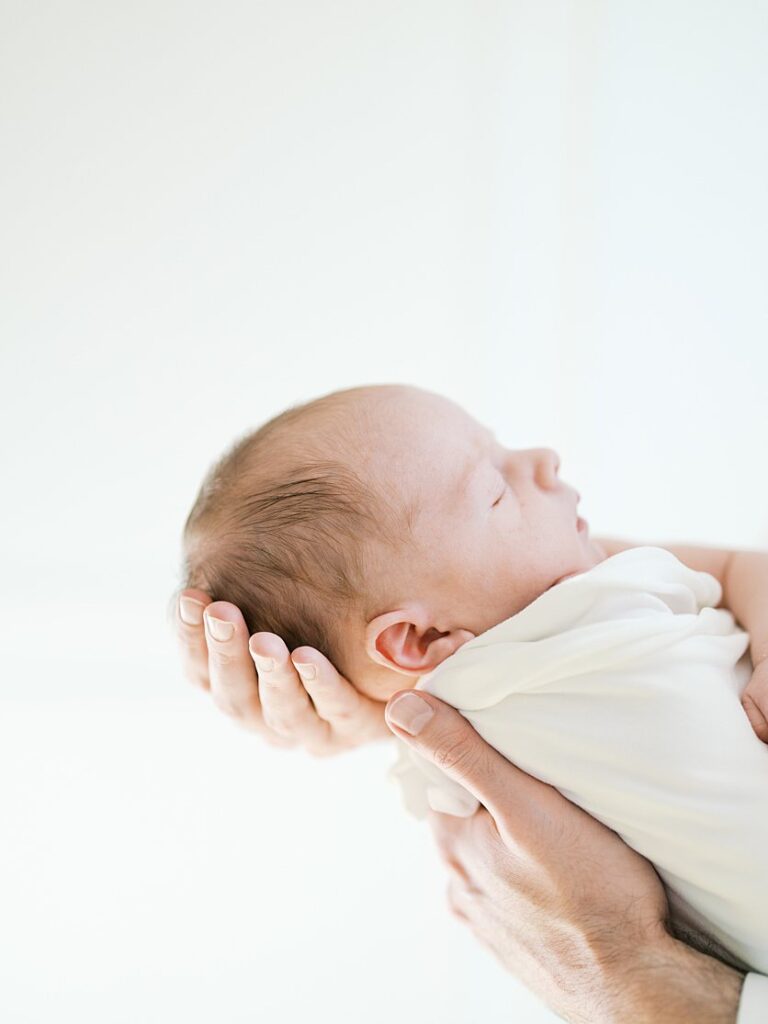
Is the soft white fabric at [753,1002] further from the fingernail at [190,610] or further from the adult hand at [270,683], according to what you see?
the fingernail at [190,610]

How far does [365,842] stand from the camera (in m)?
2.09

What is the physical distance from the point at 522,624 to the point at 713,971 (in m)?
0.40

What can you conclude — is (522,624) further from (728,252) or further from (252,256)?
(252,256)

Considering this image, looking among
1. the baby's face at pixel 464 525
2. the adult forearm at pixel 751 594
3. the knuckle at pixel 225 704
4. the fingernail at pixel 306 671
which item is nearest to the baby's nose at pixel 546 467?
the baby's face at pixel 464 525

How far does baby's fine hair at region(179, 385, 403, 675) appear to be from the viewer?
1.06 m

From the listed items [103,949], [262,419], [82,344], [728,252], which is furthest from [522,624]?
[103,949]

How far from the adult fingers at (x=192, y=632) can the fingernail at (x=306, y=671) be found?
159 millimetres

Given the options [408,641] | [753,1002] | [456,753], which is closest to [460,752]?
[456,753]

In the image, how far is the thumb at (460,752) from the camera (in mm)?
1000

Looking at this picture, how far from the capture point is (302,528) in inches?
41.9

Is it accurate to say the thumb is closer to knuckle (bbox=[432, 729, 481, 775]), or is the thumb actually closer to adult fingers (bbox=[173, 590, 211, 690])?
knuckle (bbox=[432, 729, 481, 775])

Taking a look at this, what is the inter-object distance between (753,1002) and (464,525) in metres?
0.57

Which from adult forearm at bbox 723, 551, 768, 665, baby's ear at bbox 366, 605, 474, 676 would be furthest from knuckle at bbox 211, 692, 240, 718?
adult forearm at bbox 723, 551, 768, 665

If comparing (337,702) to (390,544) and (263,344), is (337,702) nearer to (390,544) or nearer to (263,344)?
(390,544)
